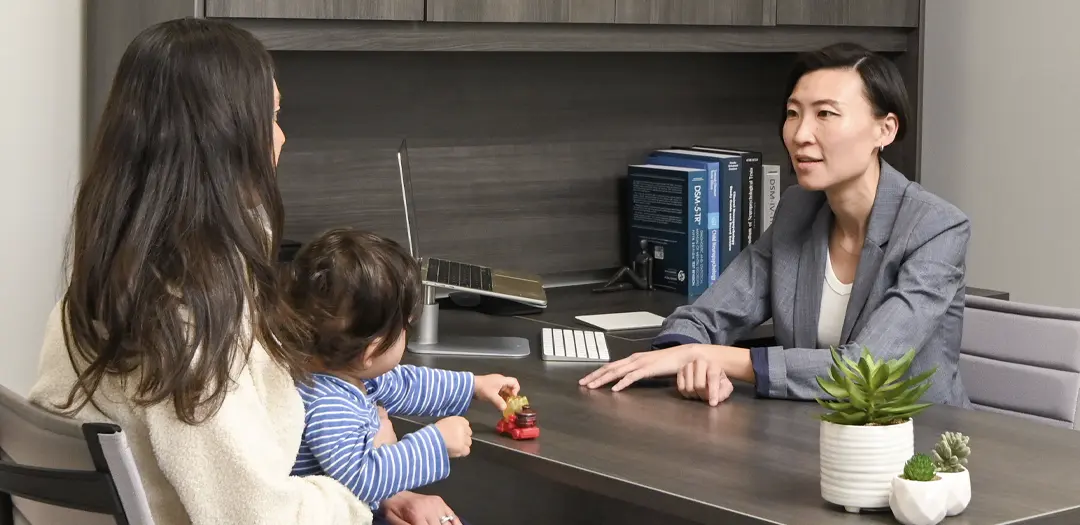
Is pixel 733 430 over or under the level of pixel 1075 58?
under

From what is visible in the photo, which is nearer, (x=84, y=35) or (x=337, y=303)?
(x=337, y=303)

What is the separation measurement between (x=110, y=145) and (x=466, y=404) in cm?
62

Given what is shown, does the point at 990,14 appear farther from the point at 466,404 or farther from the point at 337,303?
the point at 337,303

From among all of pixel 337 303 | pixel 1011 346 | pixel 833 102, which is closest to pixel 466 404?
pixel 337 303

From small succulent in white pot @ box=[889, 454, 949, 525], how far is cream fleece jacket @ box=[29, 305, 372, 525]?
574mm

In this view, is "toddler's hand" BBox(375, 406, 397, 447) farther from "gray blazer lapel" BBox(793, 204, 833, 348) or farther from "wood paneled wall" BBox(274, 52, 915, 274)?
"wood paneled wall" BBox(274, 52, 915, 274)

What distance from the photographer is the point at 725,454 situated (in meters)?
1.63

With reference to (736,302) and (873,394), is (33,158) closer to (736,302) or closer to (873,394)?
(736,302)

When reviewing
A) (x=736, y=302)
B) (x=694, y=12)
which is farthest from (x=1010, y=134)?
(x=736, y=302)

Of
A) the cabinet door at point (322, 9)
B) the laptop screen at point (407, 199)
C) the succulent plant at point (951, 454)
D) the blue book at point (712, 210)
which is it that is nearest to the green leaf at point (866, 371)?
the succulent plant at point (951, 454)

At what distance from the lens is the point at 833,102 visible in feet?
7.21

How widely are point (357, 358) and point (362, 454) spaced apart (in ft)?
0.38

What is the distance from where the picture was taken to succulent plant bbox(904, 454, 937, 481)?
1325 mm

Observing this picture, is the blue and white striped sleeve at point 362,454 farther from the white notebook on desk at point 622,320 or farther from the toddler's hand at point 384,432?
the white notebook on desk at point 622,320
